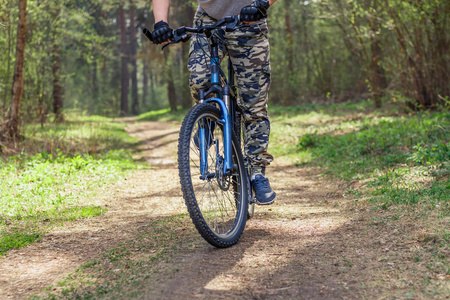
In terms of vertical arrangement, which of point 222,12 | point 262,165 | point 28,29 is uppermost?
point 28,29

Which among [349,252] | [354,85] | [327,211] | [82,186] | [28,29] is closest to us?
[349,252]

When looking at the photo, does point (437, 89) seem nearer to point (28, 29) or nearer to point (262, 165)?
point (262, 165)

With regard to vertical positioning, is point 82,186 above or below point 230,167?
below

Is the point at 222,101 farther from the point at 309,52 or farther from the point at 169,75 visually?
the point at 169,75

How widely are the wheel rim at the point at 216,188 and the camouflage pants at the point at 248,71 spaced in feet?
1.17

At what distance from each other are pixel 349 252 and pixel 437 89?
7.37 m

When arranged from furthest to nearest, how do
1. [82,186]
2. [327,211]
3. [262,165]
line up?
[82,186] < [327,211] < [262,165]

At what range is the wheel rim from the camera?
8.73 ft

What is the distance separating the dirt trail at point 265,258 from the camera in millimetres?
2029

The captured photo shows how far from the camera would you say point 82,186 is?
16.6 feet

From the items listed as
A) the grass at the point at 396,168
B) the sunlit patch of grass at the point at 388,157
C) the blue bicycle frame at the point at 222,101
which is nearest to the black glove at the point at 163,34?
the blue bicycle frame at the point at 222,101

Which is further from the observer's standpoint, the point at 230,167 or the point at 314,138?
the point at 314,138

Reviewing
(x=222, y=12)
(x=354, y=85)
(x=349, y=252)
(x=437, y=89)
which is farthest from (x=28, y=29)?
(x=354, y=85)

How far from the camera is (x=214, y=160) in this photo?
9.02 ft
